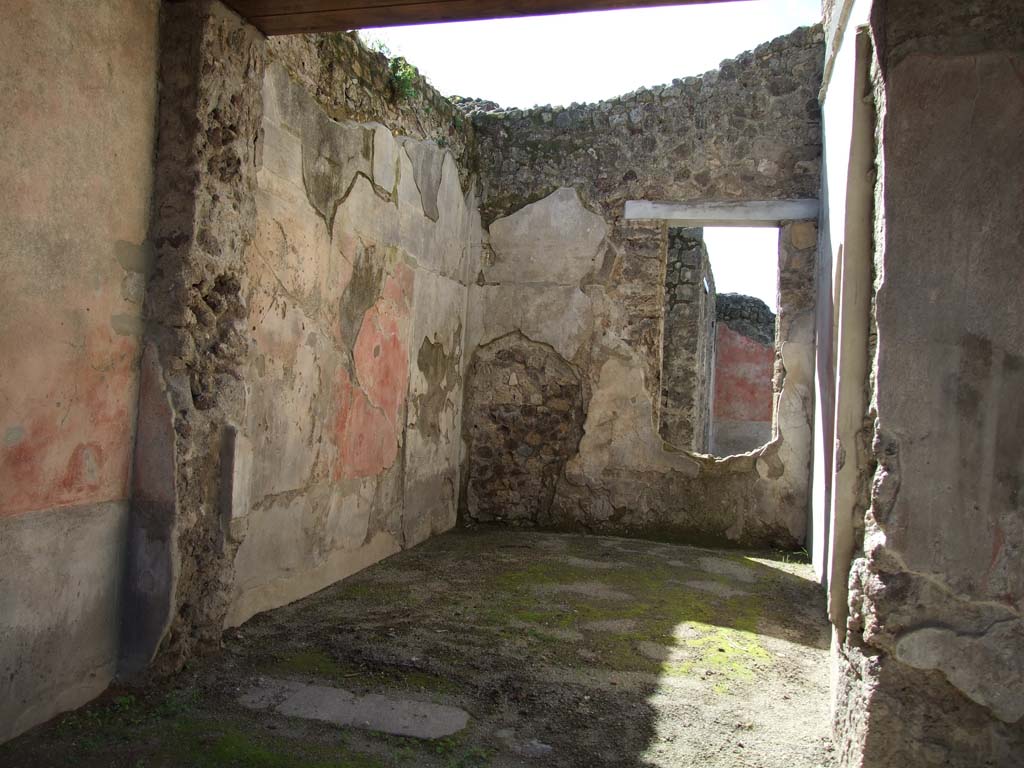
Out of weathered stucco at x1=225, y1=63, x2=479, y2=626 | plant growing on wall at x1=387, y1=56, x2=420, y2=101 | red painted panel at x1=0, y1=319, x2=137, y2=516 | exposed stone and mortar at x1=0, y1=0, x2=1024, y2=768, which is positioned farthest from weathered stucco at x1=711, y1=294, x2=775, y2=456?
red painted panel at x1=0, y1=319, x2=137, y2=516

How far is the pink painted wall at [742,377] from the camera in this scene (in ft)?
41.0

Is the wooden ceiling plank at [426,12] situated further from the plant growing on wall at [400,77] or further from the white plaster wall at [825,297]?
the white plaster wall at [825,297]

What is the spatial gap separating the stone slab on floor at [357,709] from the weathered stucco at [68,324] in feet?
1.63

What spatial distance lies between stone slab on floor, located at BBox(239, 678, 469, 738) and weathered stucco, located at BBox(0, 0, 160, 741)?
50 centimetres

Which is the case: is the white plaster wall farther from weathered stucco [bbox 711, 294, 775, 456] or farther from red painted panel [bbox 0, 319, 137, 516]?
weathered stucco [bbox 711, 294, 775, 456]

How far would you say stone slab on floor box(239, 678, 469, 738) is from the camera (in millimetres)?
2359

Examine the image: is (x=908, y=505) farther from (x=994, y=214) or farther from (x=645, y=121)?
(x=645, y=121)

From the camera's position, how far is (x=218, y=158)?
2734mm

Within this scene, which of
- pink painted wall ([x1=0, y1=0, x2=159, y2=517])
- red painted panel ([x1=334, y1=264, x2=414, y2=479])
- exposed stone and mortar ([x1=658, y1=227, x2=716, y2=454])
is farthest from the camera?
exposed stone and mortar ([x1=658, y1=227, x2=716, y2=454])

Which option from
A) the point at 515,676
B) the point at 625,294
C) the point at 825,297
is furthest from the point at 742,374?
the point at 515,676

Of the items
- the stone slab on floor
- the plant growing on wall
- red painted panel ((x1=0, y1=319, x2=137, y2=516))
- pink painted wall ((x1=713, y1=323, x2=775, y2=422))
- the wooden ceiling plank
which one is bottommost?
the stone slab on floor

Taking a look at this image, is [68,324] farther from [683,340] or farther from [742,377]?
[742,377]

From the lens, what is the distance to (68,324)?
2297 millimetres

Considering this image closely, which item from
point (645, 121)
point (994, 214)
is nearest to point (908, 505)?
point (994, 214)
